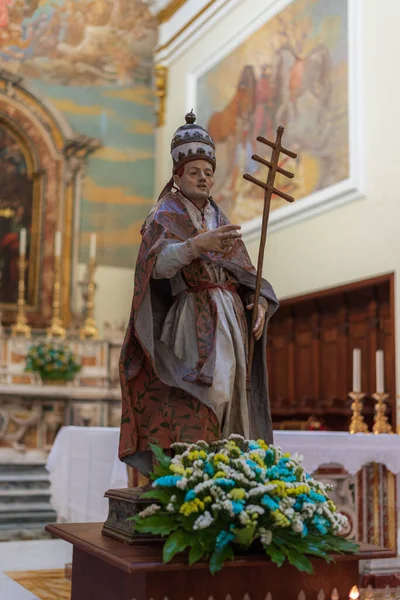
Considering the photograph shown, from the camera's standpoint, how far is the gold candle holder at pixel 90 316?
11781mm

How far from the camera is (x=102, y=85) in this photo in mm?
13766

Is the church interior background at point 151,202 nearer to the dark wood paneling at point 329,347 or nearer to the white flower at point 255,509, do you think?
the dark wood paneling at point 329,347

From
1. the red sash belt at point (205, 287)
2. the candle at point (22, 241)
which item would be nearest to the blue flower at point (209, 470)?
the red sash belt at point (205, 287)

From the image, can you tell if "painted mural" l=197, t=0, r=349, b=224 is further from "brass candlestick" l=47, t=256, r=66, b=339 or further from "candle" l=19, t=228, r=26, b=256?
"candle" l=19, t=228, r=26, b=256

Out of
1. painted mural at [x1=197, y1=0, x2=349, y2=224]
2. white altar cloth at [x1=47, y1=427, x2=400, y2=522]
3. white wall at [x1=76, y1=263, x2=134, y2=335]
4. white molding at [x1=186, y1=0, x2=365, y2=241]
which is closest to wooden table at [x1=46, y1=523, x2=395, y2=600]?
white altar cloth at [x1=47, y1=427, x2=400, y2=522]

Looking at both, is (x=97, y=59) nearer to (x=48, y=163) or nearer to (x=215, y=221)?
(x=48, y=163)

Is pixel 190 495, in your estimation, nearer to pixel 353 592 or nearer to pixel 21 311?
pixel 353 592

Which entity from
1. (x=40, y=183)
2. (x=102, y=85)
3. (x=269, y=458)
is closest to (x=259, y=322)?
(x=269, y=458)

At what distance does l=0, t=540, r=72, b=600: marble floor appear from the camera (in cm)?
527

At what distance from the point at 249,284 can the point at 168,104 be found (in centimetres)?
1065

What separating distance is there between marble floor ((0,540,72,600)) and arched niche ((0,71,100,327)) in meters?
5.61

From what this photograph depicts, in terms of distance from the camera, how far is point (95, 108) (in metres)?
13.7

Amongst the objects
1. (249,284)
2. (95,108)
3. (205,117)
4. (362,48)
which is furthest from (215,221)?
(95,108)

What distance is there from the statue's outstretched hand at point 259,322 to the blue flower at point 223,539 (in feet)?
2.99
